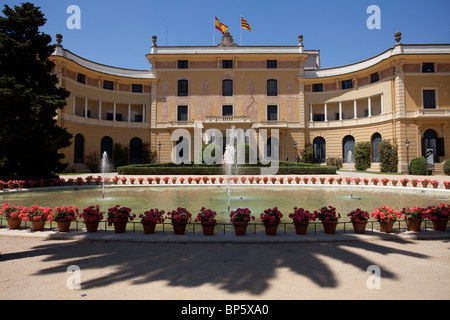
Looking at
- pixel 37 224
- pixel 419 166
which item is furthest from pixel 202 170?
pixel 419 166

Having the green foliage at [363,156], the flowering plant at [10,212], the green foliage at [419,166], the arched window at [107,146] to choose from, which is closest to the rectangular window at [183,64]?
the arched window at [107,146]

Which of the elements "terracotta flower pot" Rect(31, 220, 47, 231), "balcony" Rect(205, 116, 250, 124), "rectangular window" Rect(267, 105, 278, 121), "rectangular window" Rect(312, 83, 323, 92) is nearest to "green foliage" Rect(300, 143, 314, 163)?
"rectangular window" Rect(267, 105, 278, 121)

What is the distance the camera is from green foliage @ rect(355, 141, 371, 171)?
3266 cm

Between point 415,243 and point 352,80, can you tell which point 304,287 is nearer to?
point 415,243

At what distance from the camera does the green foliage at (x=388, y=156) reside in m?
29.6

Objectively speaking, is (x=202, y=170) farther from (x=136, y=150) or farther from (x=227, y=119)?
(x=136, y=150)

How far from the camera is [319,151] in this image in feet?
123

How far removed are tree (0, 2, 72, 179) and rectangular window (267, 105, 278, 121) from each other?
25.9 m

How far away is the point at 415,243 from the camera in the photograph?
228 inches

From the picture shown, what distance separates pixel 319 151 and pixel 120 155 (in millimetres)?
27210

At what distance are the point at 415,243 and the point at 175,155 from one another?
3345 centimetres

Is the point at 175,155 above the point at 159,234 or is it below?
above
